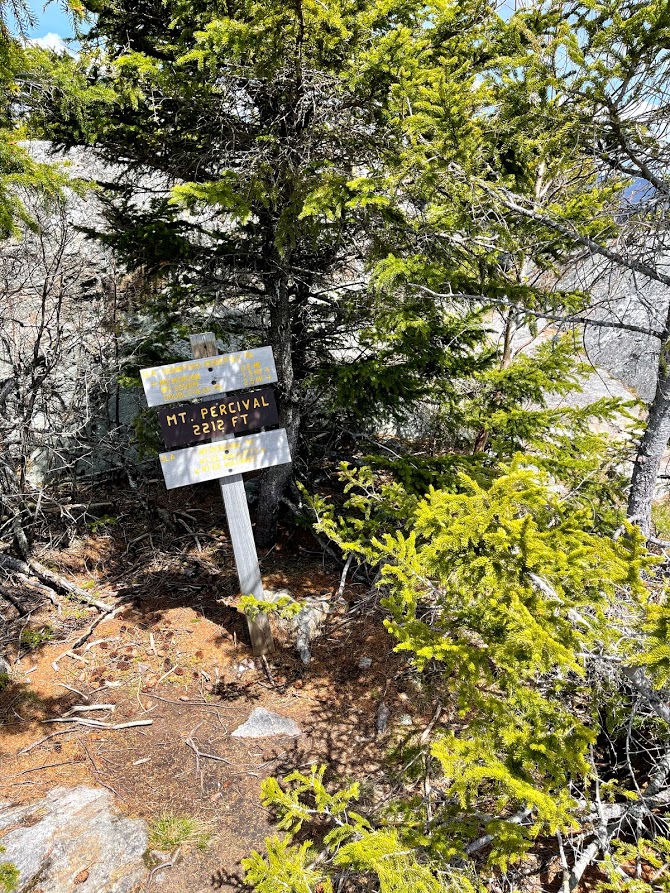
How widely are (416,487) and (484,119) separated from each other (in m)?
3.51

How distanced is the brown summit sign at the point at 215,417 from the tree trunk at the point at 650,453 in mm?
3393

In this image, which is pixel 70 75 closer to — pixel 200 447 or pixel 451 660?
pixel 200 447

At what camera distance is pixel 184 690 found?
5.37 meters

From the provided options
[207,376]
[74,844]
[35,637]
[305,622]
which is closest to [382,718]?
[305,622]

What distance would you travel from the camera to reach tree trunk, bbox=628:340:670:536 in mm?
4441

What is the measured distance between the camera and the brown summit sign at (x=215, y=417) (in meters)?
5.07

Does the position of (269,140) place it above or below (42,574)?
above

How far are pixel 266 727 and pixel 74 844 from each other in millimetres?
1736

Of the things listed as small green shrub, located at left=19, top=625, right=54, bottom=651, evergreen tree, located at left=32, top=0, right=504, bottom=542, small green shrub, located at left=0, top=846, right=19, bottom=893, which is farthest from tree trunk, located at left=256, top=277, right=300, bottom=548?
small green shrub, located at left=0, top=846, right=19, bottom=893

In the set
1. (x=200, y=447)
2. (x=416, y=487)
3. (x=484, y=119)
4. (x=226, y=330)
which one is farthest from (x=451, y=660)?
(x=226, y=330)

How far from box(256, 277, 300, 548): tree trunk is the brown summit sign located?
1.35 m

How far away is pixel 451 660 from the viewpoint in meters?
2.99

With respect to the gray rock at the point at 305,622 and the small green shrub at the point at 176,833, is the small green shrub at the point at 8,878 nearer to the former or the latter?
the small green shrub at the point at 176,833

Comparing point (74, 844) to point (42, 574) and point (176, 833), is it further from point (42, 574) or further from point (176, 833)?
point (42, 574)
